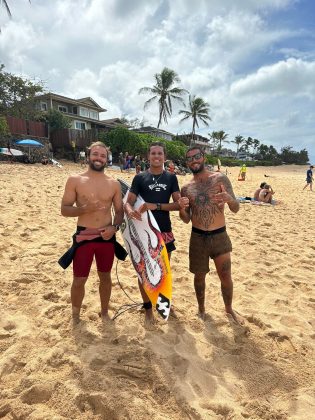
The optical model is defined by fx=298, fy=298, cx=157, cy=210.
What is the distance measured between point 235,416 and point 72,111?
37.3 metres

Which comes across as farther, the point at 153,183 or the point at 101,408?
the point at 153,183

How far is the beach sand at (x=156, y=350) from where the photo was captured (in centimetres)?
226

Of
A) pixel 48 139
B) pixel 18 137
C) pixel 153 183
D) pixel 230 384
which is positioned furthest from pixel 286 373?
pixel 48 139

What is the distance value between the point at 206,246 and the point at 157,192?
32.1 inches

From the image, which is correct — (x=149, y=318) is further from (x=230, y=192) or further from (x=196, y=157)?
(x=196, y=157)

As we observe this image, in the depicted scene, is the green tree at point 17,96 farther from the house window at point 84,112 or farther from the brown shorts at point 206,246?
the brown shorts at point 206,246

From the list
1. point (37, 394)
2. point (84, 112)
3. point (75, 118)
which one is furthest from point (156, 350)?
point (84, 112)

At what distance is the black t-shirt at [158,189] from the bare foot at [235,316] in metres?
1.28

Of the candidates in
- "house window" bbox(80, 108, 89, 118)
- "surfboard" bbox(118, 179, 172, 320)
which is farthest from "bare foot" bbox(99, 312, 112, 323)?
"house window" bbox(80, 108, 89, 118)

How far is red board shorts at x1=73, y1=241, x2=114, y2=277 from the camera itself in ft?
Result: 10.1

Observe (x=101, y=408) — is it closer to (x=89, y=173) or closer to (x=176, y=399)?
(x=176, y=399)

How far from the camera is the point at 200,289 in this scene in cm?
354

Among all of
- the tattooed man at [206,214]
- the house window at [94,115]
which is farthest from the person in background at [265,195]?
the house window at [94,115]

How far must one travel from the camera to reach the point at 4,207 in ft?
24.2
